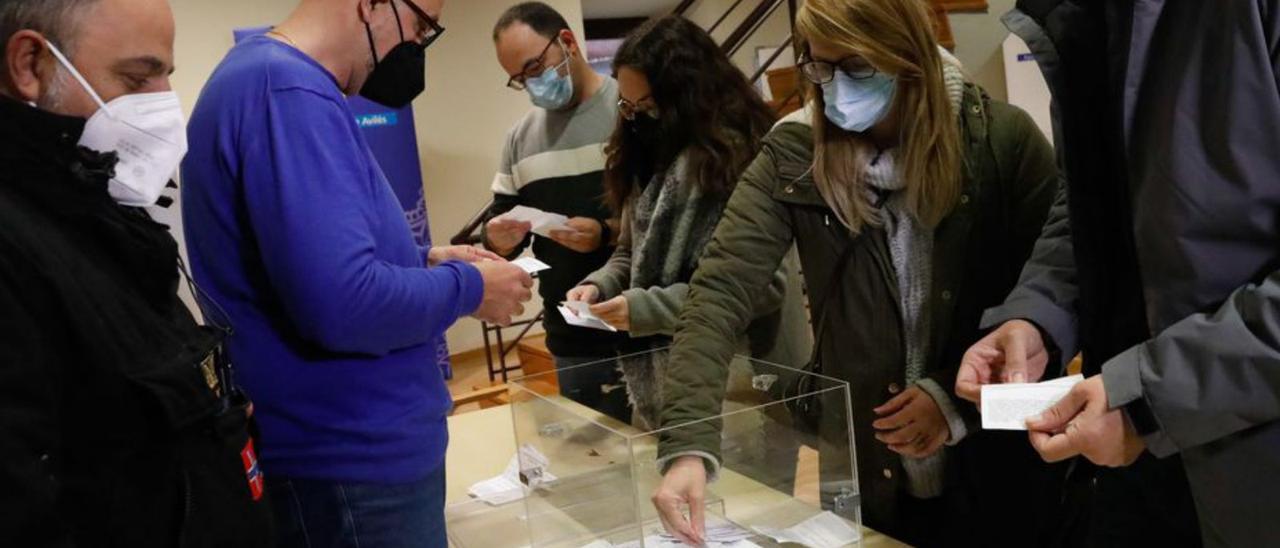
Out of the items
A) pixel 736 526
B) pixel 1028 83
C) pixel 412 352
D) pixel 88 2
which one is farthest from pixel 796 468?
pixel 1028 83

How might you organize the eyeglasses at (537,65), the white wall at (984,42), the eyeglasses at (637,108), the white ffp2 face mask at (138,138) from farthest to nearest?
the white wall at (984,42), the eyeglasses at (537,65), the eyeglasses at (637,108), the white ffp2 face mask at (138,138)

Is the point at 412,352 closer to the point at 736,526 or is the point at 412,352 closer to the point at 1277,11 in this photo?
the point at 736,526

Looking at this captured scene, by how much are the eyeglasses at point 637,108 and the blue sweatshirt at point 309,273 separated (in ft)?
3.25

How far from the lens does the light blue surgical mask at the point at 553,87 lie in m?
2.87

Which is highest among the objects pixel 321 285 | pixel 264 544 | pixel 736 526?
pixel 321 285

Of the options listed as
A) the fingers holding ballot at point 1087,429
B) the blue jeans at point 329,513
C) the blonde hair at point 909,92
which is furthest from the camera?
A: the blonde hair at point 909,92

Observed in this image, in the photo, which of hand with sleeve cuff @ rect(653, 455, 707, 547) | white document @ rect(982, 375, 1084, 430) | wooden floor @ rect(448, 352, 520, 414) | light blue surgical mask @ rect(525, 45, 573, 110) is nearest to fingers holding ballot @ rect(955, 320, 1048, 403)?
white document @ rect(982, 375, 1084, 430)

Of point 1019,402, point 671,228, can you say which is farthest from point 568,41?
point 1019,402

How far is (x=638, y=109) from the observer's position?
239 centimetres

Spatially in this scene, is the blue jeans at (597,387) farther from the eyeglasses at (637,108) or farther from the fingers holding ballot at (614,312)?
the eyeglasses at (637,108)

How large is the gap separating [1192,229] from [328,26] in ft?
3.93

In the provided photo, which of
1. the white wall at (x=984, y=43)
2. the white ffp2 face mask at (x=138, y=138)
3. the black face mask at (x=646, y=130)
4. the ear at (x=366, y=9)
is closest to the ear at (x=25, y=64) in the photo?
the white ffp2 face mask at (x=138, y=138)

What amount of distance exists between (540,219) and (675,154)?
1.62 feet

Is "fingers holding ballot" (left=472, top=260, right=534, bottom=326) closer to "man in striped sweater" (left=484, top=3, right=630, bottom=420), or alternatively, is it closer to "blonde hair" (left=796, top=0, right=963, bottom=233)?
"blonde hair" (left=796, top=0, right=963, bottom=233)
